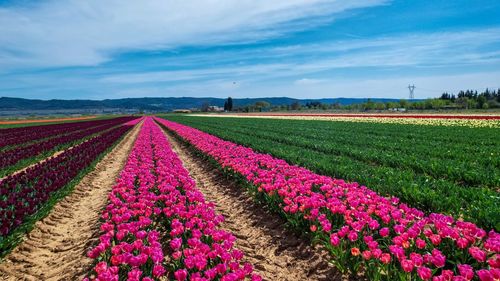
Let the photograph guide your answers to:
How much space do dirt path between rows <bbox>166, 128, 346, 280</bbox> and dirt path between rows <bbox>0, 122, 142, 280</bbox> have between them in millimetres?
2983

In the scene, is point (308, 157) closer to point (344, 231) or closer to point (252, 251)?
point (252, 251)

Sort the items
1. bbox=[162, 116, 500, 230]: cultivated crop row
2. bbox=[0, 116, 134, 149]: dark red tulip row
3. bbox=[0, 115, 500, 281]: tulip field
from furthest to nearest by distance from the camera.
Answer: bbox=[0, 116, 134, 149]: dark red tulip row < bbox=[162, 116, 500, 230]: cultivated crop row < bbox=[0, 115, 500, 281]: tulip field

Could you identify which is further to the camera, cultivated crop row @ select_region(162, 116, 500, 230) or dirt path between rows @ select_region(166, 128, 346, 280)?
cultivated crop row @ select_region(162, 116, 500, 230)

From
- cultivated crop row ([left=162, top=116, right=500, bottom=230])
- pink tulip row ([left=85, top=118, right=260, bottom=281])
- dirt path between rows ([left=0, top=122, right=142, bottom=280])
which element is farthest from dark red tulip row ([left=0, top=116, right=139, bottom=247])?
cultivated crop row ([left=162, top=116, right=500, bottom=230])

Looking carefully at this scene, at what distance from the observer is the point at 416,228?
441cm

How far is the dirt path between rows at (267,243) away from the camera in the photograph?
5.25 meters

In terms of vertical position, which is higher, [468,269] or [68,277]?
[468,269]

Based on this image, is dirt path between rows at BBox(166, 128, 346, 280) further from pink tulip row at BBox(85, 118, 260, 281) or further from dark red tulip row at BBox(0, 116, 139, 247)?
dark red tulip row at BBox(0, 116, 139, 247)

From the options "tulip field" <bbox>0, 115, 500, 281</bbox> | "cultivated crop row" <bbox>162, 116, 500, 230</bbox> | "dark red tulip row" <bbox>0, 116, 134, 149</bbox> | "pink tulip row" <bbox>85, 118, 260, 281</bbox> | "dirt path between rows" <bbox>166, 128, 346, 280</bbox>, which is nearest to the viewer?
"pink tulip row" <bbox>85, 118, 260, 281</bbox>

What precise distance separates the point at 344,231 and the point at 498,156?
38.8 feet

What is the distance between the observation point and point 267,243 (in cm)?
645

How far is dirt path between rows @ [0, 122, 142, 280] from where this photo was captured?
544cm

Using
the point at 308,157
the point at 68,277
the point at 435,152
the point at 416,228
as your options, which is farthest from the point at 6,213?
the point at 435,152

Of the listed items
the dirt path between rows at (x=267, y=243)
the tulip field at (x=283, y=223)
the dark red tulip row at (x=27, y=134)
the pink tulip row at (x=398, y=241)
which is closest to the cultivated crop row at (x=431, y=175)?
the tulip field at (x=283, y=223)
